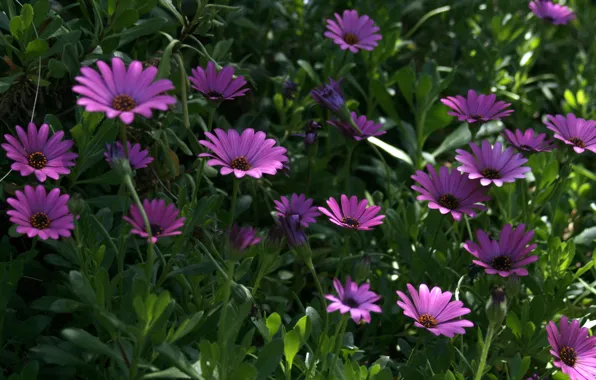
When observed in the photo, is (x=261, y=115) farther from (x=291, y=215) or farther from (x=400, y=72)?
(x=291, y=215)

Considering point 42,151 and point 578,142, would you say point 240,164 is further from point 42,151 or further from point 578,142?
point 578,142

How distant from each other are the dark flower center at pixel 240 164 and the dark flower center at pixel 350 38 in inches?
29.0

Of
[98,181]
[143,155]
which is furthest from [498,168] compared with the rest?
[98,181]

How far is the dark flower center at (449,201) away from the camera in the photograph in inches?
65.2

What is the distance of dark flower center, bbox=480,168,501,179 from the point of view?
167 cm

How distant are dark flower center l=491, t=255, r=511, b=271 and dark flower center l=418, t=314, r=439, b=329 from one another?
0.69 ft

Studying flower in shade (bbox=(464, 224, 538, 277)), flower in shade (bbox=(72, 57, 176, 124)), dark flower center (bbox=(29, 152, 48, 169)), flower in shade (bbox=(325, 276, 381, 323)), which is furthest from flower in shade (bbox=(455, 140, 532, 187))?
dark flower center (bbox=(29, 152, 48, 169))

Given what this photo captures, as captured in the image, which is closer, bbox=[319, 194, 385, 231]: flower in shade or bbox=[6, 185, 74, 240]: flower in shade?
bbox=[6, 185, 74, 240]: flower in shade

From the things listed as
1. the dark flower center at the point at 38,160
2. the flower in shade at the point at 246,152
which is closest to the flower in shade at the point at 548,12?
the flower in shade at the point at 246,152

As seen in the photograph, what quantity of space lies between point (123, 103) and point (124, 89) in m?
0.04

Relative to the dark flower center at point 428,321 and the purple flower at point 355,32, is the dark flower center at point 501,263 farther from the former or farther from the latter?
the purple flower at point 355,32

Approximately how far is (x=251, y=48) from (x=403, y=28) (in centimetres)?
78

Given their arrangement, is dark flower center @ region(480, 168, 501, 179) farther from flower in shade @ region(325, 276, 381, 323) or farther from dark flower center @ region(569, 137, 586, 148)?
flower in shade @ region(325, 276, 381, 323)

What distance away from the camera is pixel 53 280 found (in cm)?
166
